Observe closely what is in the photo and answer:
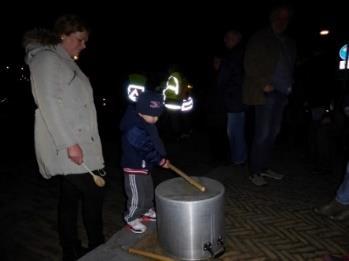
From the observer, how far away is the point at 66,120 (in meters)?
2.77

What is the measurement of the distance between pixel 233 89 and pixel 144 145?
2449mm

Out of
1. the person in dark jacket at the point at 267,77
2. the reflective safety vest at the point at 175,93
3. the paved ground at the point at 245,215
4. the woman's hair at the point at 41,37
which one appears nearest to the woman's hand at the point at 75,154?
the woman's hair at the point at 41,37

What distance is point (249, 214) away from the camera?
403 centimetres

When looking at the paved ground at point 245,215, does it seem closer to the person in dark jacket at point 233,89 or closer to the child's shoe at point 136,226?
the person in dark jacket at point 233,89

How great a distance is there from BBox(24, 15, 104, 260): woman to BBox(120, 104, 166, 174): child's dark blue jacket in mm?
336

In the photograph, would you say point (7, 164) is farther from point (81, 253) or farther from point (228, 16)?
point (228, 16)

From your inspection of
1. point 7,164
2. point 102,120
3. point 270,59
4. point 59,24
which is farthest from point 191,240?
point 102,120

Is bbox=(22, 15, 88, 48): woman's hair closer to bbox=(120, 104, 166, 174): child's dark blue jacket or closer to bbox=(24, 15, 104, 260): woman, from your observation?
bbox=(24, 15, 104, 260): woman

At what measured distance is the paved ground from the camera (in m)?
3.37

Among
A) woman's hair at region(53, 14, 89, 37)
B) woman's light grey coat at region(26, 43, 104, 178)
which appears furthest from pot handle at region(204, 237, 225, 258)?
woman's hair at region(53, 14, 89, 37)

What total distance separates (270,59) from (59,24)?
2.69 meters

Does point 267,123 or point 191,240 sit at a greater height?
point 267,123

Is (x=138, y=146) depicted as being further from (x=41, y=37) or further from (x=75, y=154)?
(x=41, y=37)

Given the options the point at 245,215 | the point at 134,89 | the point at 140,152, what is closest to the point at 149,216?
the point at 140,152
